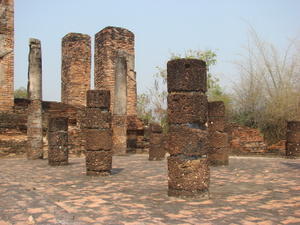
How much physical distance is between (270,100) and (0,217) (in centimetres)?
1627

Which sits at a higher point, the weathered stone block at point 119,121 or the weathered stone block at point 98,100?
the weathered stone block at point 98,100

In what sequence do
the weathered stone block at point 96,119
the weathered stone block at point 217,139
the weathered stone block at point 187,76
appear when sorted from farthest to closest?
the weathered stone block at point 217,139 → the weathered stone block at point 96,119 → the weathered stone block at point 187,76

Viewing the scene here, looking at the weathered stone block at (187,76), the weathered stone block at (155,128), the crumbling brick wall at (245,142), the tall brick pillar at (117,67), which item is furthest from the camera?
the crumbling brick wall at (245,142)

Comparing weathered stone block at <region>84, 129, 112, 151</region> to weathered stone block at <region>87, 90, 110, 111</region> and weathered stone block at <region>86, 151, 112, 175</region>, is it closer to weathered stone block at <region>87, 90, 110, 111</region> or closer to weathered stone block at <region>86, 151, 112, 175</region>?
weathered stone block at <region>86, 151, 112, 175</region>

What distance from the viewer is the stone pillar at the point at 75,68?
58.8 ft

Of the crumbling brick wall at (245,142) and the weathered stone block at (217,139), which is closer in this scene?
the weathered stone block at (217,139)

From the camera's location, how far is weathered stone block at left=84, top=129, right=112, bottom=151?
816 cm

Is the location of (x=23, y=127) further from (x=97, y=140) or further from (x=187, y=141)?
(x=187, y=141)

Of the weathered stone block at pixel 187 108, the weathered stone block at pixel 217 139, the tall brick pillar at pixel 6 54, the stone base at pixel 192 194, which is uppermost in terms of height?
the tall brick pillar at pixel 6 54

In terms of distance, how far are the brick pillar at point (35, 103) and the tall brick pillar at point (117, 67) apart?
3368 mm

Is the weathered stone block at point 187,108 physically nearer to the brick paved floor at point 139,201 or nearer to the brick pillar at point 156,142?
the brick paved floor at point 139,201

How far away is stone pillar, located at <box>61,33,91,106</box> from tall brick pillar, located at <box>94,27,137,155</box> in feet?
1.80


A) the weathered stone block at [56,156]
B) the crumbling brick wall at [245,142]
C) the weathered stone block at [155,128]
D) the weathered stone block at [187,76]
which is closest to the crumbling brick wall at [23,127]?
the weathered stone block at [56,156]

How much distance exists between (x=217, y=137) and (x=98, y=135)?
373 cm
